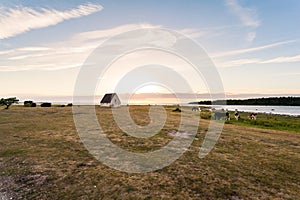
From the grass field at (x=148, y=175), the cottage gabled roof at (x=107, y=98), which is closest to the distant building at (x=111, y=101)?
the cottage gabled roof at (x=107, y=98)

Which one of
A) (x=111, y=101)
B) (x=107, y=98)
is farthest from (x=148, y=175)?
(x=107, y=98)

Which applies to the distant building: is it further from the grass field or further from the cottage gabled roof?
the grass field

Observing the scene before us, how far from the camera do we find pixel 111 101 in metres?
80.5

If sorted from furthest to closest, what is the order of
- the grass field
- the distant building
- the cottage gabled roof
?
the cottage gabled roof
the distant building
the grass field

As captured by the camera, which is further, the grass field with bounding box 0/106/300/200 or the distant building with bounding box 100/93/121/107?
the distant building with bounding box 100/93/121/107

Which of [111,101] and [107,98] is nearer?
[111,101]

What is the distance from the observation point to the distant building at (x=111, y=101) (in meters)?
80.6

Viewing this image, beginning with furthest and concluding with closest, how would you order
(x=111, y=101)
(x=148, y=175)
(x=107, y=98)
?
1. (x=107, y=98)
2. (x=111, y=101)
3. (x=148, y=175)

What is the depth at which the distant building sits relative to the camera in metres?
80.6

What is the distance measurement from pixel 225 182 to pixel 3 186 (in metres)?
11.1

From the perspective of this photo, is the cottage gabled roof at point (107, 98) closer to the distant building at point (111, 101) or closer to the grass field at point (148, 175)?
the distant building at point (111, 101)

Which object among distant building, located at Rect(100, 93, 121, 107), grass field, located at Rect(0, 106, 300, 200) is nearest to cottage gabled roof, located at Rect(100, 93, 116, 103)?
distant building, located at Rect(100, 93, 121, 107)

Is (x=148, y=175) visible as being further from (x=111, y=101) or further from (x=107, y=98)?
(x=107, y=98)

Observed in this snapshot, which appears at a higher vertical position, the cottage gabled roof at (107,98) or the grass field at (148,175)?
the cottage gabled roof at (107,98)
